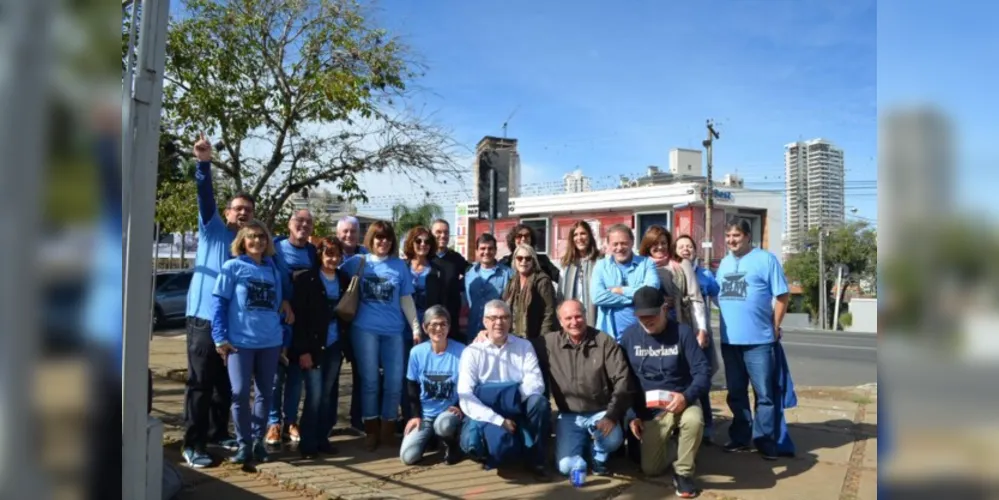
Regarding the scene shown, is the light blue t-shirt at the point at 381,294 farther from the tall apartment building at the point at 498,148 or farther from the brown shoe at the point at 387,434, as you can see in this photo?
the tall apartment building at the point at 498,148

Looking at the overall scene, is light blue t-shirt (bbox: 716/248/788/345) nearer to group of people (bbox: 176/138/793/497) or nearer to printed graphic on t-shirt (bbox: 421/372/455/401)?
group of people (bbox: 176/138/793/497)

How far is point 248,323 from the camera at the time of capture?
4.31 metres

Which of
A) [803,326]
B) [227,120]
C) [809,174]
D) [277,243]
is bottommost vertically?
[803,326]

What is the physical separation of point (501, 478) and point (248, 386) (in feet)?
5.51

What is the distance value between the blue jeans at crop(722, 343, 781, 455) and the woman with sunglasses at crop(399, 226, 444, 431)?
2.24 m

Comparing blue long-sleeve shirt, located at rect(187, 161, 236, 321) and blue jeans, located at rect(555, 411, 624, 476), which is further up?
blue long-sleeve shirt, located at rect(187, 161, 236, 321)

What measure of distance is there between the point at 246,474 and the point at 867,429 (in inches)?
194

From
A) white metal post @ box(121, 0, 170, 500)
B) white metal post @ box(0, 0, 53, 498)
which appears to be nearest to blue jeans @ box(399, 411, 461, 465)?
white metal post @ box(121, 0, 170, 500)

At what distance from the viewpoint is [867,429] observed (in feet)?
19.2

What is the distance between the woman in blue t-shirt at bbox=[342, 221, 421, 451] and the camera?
16.6 ft

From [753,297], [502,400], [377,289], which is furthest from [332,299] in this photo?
[753,297]

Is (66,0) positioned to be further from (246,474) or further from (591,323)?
(591,323)

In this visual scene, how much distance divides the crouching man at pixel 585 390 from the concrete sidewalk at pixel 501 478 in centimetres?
19

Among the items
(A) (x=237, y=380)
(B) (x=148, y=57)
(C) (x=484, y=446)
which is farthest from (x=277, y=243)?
(B) (x=148, y=57)
